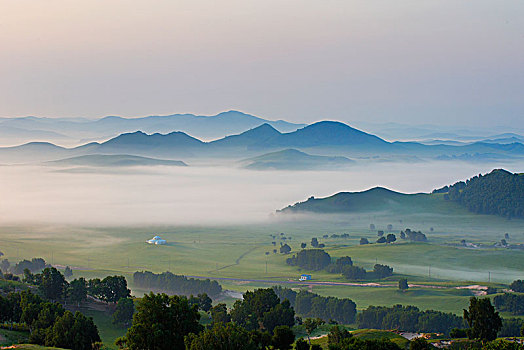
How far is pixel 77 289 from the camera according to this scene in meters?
103

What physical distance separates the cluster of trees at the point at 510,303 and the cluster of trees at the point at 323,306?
32.7 meters

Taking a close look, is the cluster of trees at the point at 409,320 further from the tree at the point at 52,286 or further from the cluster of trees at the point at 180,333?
the cluster of trees at the point at 180,333

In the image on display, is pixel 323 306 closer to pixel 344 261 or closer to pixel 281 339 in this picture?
pixel 344 261

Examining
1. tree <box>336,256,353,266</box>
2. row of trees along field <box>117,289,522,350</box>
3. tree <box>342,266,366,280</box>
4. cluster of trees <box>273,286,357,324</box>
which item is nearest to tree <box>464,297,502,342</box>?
row of trees along field <box>117,289,522,350</box>

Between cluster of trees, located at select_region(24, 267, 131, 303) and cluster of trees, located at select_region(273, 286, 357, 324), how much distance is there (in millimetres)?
46379

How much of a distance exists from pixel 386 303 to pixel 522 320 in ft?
119

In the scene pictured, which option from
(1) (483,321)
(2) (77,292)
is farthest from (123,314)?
(1) (483,321)

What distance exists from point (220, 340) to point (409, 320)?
7477 centimetres

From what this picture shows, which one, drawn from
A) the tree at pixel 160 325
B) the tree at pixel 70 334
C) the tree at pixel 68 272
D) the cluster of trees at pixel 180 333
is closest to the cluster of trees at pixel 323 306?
the tree at pixel 68 272

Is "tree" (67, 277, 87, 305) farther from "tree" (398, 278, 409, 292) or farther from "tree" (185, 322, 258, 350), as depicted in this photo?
"tree" (398, 278, 409, 292)

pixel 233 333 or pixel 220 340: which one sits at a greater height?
pixel 233 333

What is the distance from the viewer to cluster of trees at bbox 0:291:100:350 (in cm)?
6831

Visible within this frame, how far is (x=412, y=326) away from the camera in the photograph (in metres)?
120

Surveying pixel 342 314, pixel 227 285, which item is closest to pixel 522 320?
pixel 342 314
